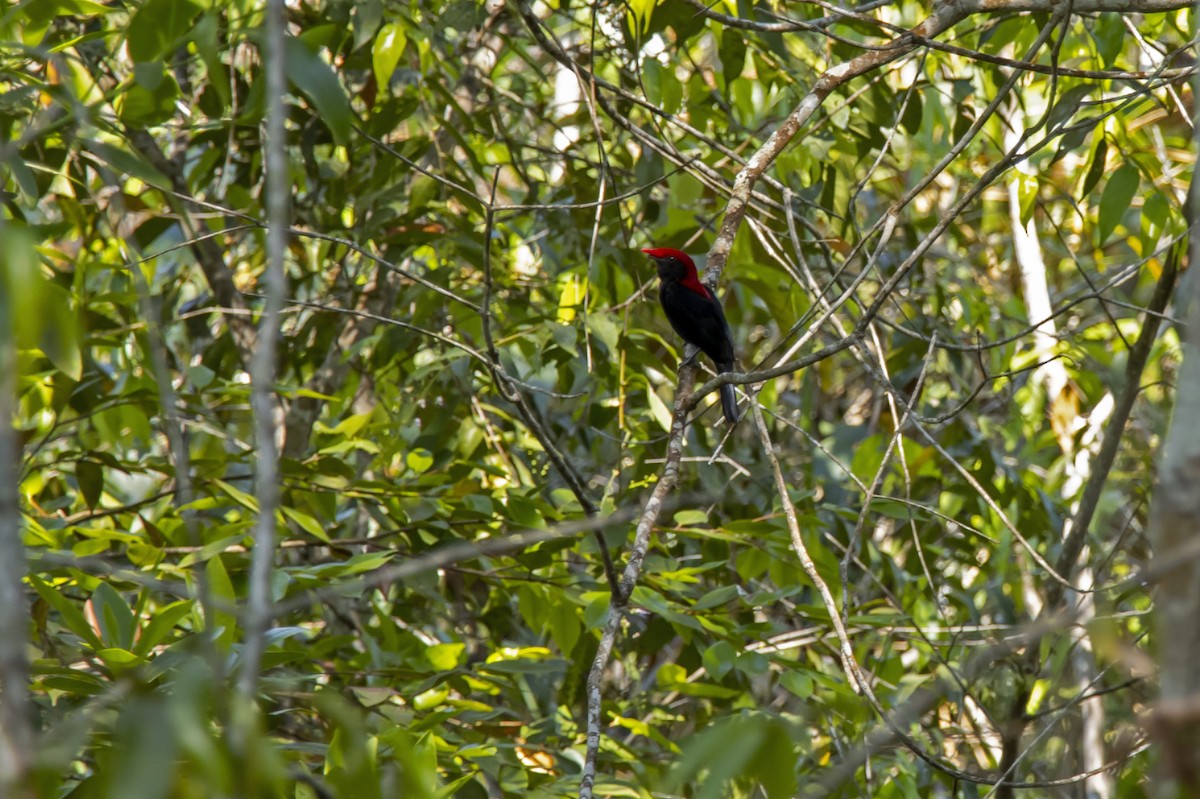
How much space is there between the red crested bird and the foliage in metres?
0.14

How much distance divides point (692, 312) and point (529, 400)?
75 cm

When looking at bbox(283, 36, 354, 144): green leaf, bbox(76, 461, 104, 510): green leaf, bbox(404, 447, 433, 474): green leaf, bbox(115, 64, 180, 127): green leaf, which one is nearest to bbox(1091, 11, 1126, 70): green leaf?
bbox(404, 447, 433, 474): green leaf

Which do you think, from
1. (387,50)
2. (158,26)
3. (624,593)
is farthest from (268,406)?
(387,50)

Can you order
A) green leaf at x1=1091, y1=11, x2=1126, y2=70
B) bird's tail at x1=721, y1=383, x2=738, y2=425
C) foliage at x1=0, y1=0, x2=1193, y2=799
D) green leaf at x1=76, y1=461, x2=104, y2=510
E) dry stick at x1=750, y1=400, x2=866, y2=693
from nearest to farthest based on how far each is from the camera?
dry stick at x1=750, y1=400, x2=866, y2=693
foliage at x1=0, y1=0, x2=1193, y2=799
green leaf at x1=1091, y1=11, x2=1126, y2=70
green leaf at x1=76, y1=461, x2=104, y2=510
bird's tail at x1=721, y1=383, x2=738, y2=425

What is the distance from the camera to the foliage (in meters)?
2.72

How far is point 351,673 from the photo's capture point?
3186 millimetres

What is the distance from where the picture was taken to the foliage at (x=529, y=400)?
272 cm

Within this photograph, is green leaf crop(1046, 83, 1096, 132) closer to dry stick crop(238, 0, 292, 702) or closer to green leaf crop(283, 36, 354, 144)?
green leaf crop(283, 36, 354, 144)

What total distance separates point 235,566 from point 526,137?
3.28 metres

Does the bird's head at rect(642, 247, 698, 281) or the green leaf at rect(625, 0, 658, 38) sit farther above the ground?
the green leaf at rect(625, 0, 658, 38)

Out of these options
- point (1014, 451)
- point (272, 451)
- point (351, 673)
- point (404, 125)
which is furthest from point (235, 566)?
point (1014, 451)

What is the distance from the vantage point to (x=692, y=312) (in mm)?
4566

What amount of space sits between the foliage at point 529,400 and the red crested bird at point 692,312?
5.3 inches

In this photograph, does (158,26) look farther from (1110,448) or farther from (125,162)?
(1110,448)
